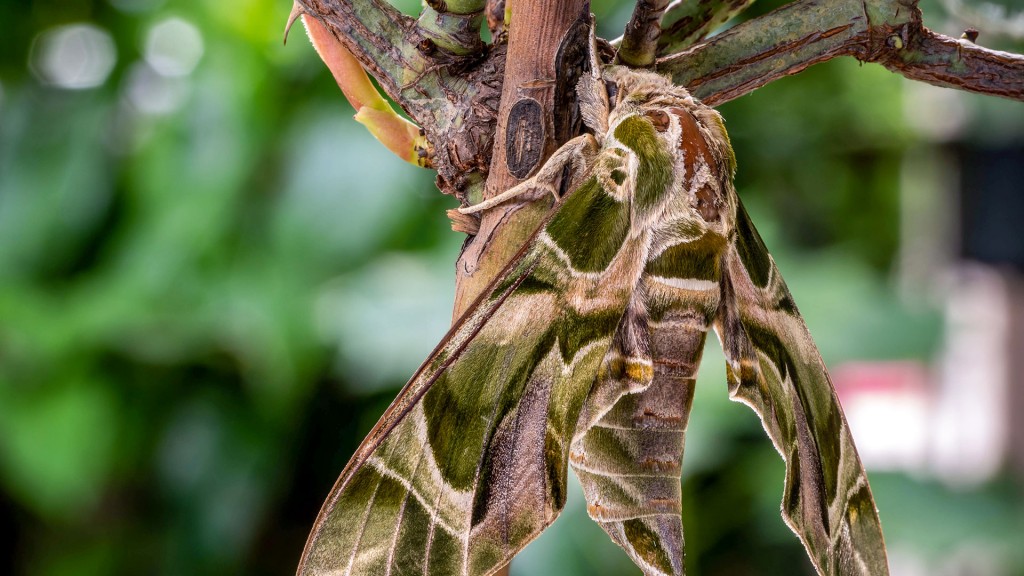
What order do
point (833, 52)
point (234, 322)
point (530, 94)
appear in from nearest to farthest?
1. point (530, 94)
2. point (833, 52)
3. point (234, 322)

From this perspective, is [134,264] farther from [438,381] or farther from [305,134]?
[438,381]

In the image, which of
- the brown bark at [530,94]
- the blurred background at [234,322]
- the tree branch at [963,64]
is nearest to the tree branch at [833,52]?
the tree branch at [963,64]

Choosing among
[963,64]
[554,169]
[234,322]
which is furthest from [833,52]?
Result: [234,322]

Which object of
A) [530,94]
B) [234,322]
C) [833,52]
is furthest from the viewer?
[234,322]

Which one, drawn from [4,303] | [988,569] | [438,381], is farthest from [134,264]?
[988,569]

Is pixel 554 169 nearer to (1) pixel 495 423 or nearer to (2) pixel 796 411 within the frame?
(1) pixel 495 423

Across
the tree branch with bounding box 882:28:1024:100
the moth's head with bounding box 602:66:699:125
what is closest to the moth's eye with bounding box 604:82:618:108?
the moth's head with bounding box 602:66:699:125
